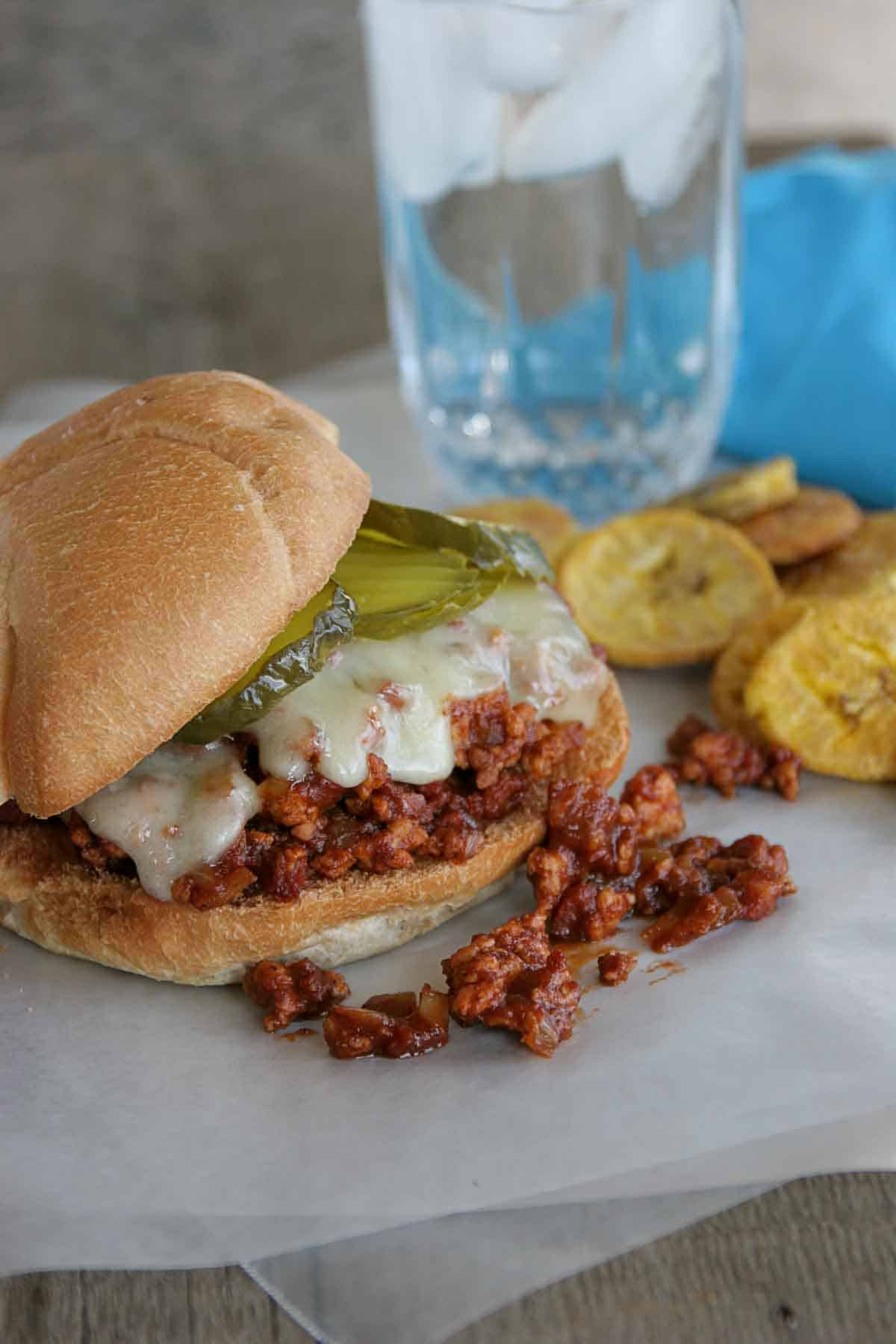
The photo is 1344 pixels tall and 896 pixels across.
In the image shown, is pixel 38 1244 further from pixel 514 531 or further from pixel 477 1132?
pixel 514 531

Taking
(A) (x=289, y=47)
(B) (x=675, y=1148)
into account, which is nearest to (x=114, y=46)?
(A) (x=289, y=47)

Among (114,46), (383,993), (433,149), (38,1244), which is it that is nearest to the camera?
(38,1244)

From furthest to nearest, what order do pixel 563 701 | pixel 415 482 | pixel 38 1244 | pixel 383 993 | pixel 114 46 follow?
pixel 114 46 < pixel 415 482 < pixel 563 701 < pixel 383 993 < pixel 38 1244

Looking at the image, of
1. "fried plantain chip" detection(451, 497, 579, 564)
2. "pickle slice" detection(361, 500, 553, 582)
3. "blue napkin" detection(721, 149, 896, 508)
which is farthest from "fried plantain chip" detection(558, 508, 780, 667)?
"blue napkin" detection(721, 149, 896, 508)

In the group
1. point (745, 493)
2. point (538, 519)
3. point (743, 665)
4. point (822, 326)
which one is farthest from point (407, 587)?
point (822, 326)

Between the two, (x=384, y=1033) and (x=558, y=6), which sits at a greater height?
(x=558, y=6)

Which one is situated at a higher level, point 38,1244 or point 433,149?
point 433,149

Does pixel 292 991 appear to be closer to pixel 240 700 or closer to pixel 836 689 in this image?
pixel 240 700
